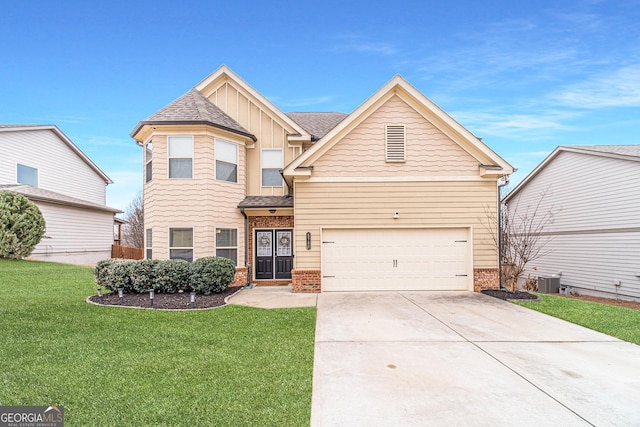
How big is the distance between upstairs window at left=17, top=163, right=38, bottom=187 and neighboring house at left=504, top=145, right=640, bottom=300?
30.0 meters

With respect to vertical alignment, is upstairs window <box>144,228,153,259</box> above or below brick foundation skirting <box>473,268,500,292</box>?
above

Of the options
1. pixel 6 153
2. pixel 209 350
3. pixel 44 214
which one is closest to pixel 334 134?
pixel 209 350

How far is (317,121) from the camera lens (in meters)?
16.2

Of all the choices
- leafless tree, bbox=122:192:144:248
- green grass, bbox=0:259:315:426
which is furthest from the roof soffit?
leafless tree, bbox=122:192:144:248

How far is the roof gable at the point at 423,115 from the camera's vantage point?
11.0 meters

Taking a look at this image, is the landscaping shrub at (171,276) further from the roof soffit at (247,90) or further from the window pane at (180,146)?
the roof soffit at (247,90)

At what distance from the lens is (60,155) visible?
76.4 feet

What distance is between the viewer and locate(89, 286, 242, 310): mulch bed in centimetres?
864

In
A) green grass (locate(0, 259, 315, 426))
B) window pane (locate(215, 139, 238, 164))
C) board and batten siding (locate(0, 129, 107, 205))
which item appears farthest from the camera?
→ board and batten siding (locate(0, 129, 107, 205))

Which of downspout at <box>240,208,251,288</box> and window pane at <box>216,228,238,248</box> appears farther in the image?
downspout at <box>240,208,251,288</box>

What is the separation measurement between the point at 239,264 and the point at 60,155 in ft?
62.2

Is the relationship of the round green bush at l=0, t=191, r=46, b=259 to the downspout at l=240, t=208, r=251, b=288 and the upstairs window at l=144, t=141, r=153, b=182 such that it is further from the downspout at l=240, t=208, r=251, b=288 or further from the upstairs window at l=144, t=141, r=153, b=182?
the downspout at l=240, t=208, r=251, b=288

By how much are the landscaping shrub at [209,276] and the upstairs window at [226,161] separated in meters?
3.34

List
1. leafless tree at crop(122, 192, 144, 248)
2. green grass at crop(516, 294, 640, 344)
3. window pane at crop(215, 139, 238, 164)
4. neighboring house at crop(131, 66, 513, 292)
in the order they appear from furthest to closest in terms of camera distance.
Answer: leafless tree at crop(122, 192, 144, 248) → window pane at crop(215, 139, 238, 164) → neighboring house at crop(131, 66, 513, 292) → green grass at crop(516, 294, 640, 344)
